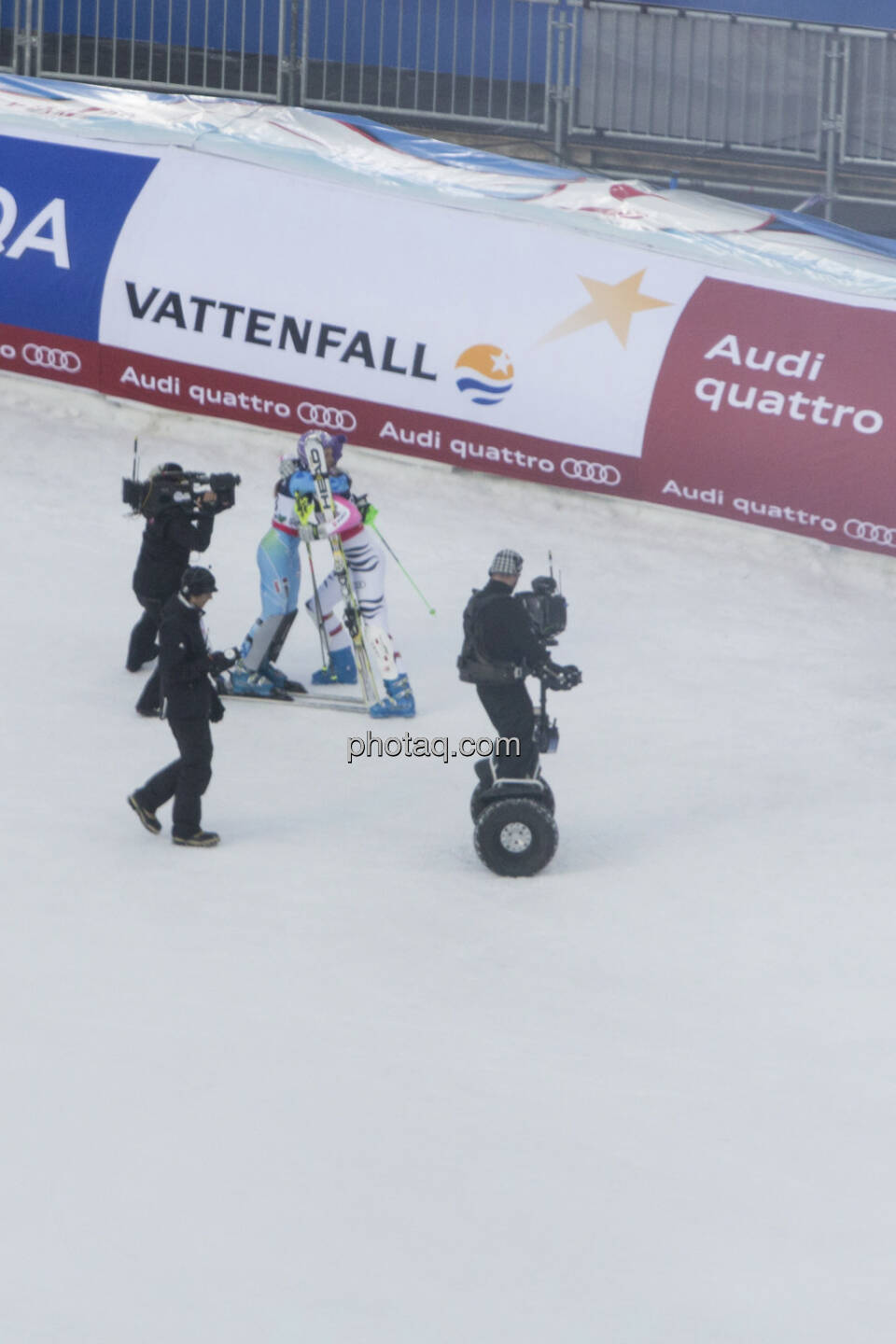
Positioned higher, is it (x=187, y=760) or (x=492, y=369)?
(x=492, y=369)

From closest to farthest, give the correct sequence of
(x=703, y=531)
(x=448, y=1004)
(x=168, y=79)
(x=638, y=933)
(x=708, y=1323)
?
(x=708, y=1323) → (x=448, y=1004) → (x=638, y=933) → (x=703, y=531) → (x=168, y=79)

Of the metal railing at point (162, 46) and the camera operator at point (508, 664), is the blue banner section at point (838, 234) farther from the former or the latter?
the camera operator at point (508, 664)

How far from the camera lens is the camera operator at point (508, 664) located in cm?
830

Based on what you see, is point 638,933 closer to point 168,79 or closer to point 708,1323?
point 708,1323

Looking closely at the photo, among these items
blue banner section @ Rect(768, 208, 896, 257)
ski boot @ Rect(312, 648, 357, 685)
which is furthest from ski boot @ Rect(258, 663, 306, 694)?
blue banner section @ Rect(768, 208, 896, 257)

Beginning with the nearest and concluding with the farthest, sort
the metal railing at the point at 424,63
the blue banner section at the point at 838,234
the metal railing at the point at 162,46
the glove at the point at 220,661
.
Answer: the glove at the point at 220,661
the blue banner section at the point at 838,234
the metal railing at the point at 424,63
the metal railing at the point at 162,46

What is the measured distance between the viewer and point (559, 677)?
8.41m

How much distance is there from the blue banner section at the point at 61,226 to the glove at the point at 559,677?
315 inches

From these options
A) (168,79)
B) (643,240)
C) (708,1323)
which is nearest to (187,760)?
(708,1323)

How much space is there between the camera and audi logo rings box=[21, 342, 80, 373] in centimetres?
1514

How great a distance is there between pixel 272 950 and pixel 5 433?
859cm

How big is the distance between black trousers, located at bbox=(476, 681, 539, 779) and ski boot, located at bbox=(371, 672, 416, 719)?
2079 mm

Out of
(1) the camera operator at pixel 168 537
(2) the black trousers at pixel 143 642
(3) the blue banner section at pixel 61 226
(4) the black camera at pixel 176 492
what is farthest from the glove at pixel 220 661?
(3) the blue banner section at pixel 61 226

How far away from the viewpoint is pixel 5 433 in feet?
48.2
